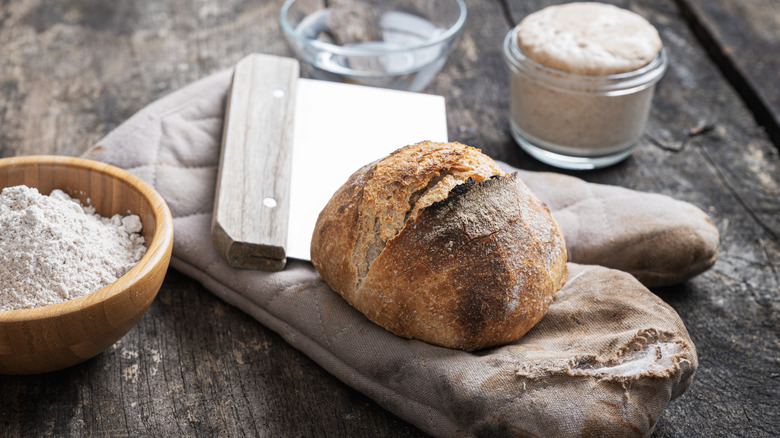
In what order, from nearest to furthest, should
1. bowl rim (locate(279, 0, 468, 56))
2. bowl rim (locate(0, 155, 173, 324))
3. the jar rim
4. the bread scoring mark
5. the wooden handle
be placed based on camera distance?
bowl rim (locate(0, 155, 173, 324)) → the bread scoring mark → the wooden handle → the jar rim → bowl rim (locate(279, 0, 468, 56))

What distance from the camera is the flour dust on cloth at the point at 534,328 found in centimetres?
102

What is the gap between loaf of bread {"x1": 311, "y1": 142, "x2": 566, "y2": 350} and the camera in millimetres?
1073

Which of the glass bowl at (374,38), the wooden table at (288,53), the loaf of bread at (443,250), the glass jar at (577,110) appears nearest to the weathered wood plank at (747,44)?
the wooden table at (288,53)

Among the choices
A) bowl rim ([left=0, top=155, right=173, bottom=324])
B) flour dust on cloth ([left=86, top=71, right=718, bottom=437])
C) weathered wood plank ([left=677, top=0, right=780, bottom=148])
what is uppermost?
bowl rim ([left=0, top=155, right=173, bottom=324])

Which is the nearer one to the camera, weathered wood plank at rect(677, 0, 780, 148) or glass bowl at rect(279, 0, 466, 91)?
glass bowl at rect(279, 0, 466, 91)

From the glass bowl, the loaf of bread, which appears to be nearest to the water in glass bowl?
the glass bowl

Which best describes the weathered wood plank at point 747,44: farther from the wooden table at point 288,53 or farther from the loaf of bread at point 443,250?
the loaf of bread at point 443,250

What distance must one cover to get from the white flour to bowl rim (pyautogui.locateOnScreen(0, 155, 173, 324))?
46mm

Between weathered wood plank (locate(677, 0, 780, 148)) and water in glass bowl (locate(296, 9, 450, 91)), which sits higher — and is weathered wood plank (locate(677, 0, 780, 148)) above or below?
below

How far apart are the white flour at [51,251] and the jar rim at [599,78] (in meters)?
0.92

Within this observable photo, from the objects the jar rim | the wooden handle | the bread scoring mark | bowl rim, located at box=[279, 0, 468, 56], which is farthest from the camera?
bowl rim, located at box=[279, 0, 468, 56]

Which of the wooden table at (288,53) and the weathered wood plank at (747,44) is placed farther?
the weathered wood plank at (747,44)

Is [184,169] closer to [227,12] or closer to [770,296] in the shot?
[227,12]

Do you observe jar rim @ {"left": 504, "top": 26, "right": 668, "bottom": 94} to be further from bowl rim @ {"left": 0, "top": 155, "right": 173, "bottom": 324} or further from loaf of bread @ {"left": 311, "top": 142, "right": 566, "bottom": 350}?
bowl rim @ {"left": 0, "top": 155, "right": 173, "bottom": 324}
